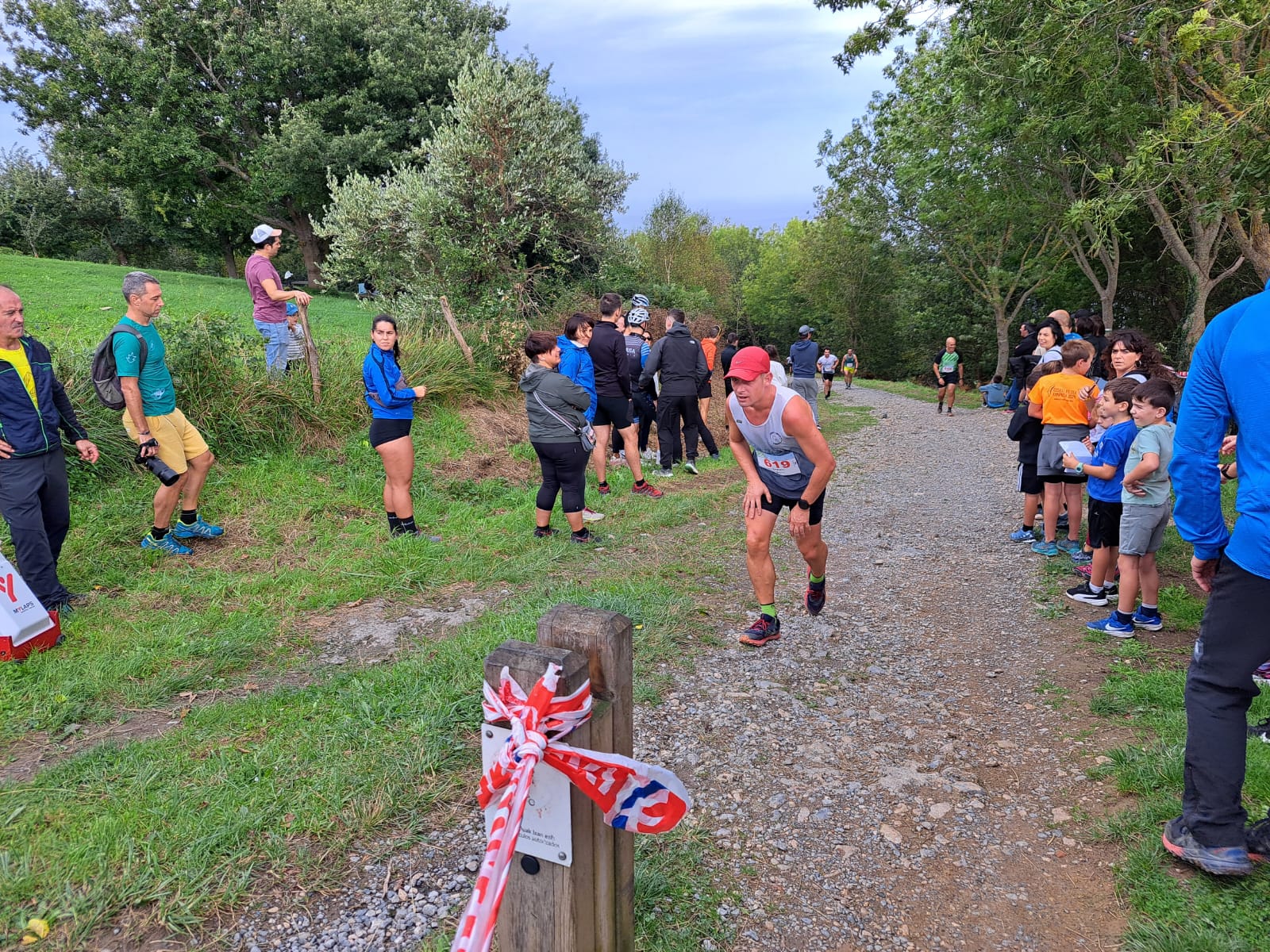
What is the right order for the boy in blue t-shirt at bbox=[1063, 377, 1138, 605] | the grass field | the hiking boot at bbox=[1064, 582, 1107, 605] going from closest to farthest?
the grass field, the boy in blue t-shirt at bbox=[1063, 377, 1138, 605], the hiking boot at bbox=[1064, 582, 1107, 605]

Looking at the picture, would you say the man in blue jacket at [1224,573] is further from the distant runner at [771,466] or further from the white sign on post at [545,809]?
the white sign on post at [545,809]

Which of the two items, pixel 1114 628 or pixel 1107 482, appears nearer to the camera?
pixel 1114 628

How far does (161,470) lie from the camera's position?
5.76 m

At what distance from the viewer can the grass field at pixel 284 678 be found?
274cm

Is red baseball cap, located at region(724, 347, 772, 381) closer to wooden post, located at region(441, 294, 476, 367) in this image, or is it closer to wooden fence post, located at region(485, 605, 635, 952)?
wooden fence post, located at region(485, 605, 635, 952)

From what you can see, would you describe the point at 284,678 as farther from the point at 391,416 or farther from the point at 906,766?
the point at 906,766

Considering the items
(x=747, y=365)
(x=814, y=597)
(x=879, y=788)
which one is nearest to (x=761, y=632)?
(x=814, y=597)

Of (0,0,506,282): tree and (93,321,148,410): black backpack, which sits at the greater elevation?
(0,0,506,282): tree

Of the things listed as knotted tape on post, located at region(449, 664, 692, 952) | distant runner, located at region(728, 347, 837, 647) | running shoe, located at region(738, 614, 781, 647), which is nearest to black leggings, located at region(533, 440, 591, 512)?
distant runner, located at region(728, 347, 837, 647)

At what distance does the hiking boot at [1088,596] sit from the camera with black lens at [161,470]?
23.4 ft

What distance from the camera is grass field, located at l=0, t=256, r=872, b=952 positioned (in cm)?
274

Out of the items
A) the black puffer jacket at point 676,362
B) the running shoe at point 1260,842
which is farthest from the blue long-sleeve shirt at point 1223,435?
the black puffer jacket at point 676,362

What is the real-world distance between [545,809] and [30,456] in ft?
15.8

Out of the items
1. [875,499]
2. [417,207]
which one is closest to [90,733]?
[875,499]
